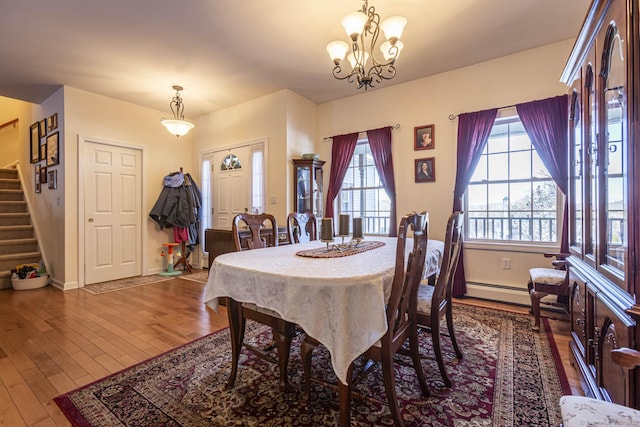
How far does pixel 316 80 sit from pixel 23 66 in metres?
3.51

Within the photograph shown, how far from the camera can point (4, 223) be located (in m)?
4.80

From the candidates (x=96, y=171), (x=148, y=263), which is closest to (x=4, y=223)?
(x=96, y=171)

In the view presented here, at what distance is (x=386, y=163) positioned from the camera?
13.2 ft

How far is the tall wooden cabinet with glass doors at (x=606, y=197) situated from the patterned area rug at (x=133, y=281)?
427 cm

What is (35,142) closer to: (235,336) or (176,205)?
(176,205)

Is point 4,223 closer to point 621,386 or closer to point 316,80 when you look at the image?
point 316,80

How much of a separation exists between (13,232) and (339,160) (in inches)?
213

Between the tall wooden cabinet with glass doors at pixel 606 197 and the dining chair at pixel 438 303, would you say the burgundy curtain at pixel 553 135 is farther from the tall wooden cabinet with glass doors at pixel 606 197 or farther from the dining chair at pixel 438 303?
the dining chair at pixel 438 303

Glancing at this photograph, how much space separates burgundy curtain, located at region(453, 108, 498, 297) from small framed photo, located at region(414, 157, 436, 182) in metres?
0.31

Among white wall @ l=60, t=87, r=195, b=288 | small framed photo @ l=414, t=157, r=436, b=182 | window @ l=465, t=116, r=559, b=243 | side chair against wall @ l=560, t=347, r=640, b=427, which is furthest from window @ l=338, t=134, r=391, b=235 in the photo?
side chair against wall @ l=560, t=347, r=640, b=427

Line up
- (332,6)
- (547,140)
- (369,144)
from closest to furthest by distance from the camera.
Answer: (332,6)
(547,140)
(369,144)

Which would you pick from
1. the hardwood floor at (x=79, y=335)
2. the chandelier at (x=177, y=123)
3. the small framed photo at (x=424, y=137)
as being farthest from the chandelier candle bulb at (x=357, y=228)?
the chandelier at (x=177, y=123)

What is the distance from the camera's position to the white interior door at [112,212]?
4238 millimetres

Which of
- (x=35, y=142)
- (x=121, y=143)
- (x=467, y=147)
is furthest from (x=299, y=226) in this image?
(x=35, y=142)
